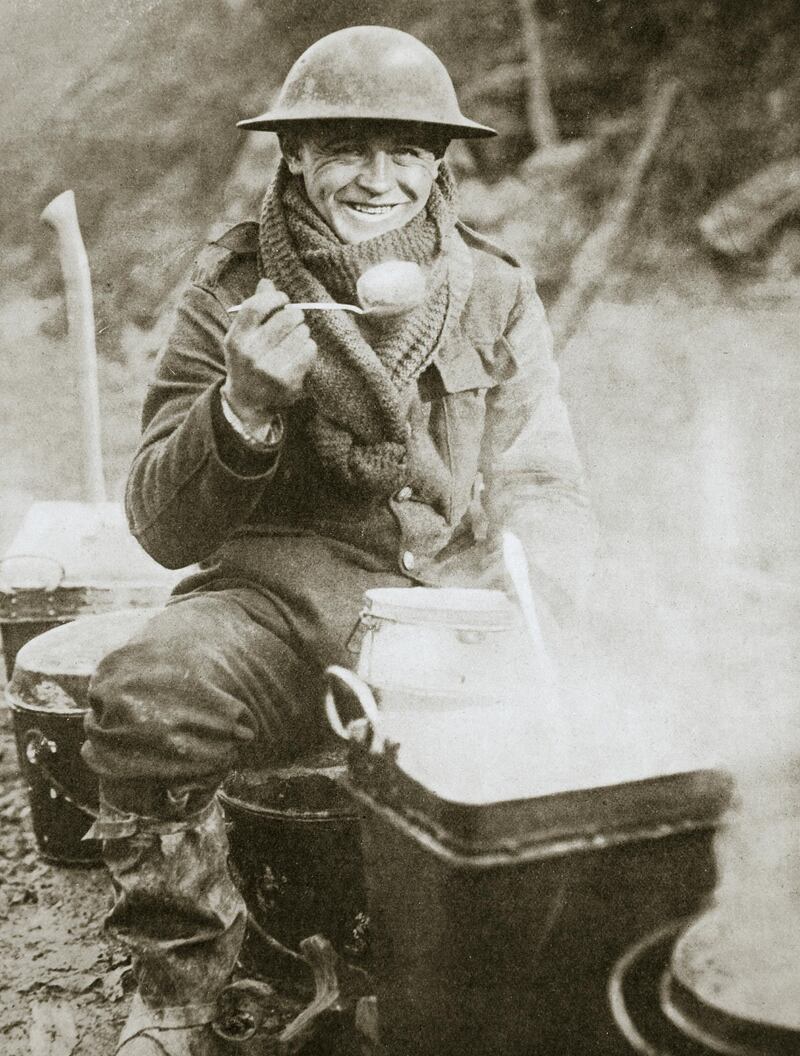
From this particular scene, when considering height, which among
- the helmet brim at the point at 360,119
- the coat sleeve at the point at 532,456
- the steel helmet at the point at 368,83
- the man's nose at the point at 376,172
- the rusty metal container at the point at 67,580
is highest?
the steel helmet at the point at 368,83

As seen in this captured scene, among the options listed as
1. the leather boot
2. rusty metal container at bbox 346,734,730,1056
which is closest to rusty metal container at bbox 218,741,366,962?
the leather boot

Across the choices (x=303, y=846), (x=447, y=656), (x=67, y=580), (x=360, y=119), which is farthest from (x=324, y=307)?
(x=67, y=580)

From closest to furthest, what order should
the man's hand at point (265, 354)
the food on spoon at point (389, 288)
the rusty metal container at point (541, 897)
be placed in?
the rusty metal container at point (541, 897), the man's hand at point (265, 354), the food on spoon at point (389, 288)

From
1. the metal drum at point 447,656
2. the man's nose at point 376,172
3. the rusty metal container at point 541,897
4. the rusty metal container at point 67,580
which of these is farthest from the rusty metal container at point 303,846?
the man's nose at point 376,172

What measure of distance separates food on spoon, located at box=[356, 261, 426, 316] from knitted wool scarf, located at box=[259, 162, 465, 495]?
66 mm

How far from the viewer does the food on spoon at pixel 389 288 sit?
2605 millimetres

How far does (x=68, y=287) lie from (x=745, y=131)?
9.28ft

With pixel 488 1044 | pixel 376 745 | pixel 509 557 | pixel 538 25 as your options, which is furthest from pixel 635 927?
pixel 538 25

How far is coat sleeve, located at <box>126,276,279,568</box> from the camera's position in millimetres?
2391

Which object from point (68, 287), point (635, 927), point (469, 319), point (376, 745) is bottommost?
point (635, 927)

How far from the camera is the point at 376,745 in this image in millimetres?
1996

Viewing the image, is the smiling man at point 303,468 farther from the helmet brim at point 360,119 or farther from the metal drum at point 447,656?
the metal drum at point 447,656

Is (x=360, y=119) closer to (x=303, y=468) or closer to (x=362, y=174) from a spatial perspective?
(x=362, y=174)

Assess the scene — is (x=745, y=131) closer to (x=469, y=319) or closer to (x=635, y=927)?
(x=469, y=319)
